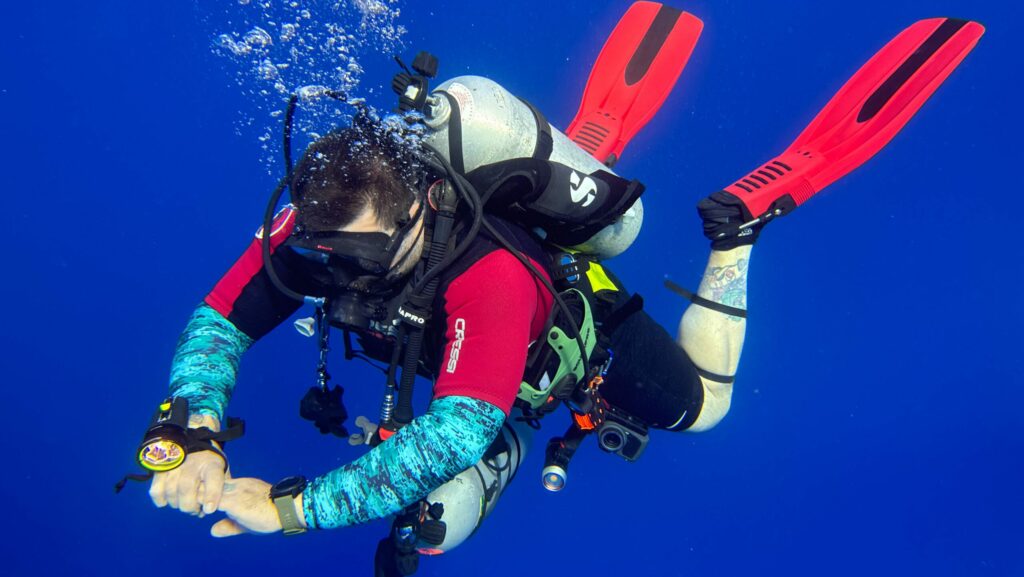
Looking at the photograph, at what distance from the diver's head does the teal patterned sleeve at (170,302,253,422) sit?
3.07 feet

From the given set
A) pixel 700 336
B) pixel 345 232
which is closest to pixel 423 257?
pixel 345 232

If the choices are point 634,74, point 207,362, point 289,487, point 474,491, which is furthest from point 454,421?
point 634,74

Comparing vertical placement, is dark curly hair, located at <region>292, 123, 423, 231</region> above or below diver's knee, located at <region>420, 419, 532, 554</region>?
above

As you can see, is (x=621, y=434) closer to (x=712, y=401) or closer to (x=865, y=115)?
(x=712, y=401)

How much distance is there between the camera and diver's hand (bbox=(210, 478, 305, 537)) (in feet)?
7.11

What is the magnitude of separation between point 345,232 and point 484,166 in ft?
2.08

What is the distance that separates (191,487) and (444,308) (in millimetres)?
1100

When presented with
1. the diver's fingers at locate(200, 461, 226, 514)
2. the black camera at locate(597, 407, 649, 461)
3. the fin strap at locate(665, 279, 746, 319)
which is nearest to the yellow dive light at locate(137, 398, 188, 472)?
the diver's fingers at locate(200, 461, 226, 514)

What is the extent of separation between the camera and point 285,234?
300cm

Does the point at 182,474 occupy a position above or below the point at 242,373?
below

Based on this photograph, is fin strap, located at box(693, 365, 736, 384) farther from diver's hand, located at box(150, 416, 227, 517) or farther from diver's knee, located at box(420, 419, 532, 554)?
diver's hand, located at box(150, 416, 227, 517)

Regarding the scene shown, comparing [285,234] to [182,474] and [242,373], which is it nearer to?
[182,474]

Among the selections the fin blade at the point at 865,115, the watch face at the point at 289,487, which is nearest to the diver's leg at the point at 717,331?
the fin blade at the point at 865,115

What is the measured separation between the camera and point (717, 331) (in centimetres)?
400
